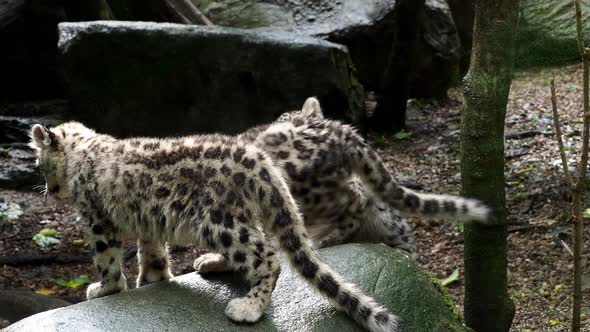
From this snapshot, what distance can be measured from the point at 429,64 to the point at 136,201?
29.5 ft

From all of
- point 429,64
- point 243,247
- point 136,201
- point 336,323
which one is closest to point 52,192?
point 136,201

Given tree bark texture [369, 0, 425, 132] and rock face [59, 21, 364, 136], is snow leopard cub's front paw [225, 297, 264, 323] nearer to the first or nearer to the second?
rock face [59, 21, 364, 136]

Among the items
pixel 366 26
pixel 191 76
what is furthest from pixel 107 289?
pixel 366 26

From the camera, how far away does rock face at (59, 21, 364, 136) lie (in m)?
9.65

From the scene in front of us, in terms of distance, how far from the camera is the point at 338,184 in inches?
216

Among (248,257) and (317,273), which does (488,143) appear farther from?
(248,257)

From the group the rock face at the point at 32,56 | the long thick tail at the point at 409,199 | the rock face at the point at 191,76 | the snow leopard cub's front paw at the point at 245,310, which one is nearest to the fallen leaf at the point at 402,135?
→ the rock face at the point at 191,76

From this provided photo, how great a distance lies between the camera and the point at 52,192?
203 inches

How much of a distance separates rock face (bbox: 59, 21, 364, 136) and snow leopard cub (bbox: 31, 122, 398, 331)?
485cm

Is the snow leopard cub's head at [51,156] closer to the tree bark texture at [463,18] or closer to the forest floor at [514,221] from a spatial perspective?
the forest floor at [514,221]

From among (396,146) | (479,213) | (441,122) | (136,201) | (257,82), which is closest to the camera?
(136,201)

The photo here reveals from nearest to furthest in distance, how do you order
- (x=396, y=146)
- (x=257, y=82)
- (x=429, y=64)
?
1. (x=257, y=82)
2. (x=396, y=146)
3. (x=429, y=64)

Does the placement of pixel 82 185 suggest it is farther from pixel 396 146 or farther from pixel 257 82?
pixel 396 146

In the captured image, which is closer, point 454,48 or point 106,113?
point 106,113
